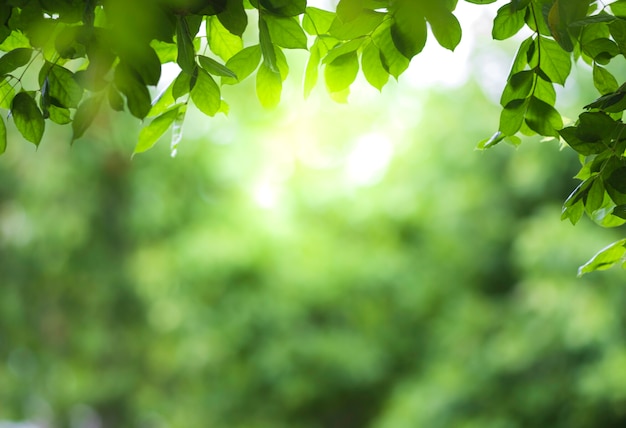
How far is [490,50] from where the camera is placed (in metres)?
5.44

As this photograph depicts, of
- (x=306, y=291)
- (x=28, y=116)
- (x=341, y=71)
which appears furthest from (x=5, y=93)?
(x=306, y=291)

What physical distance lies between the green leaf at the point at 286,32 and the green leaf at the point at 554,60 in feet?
0.84

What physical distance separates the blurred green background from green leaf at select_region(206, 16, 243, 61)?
3.64m

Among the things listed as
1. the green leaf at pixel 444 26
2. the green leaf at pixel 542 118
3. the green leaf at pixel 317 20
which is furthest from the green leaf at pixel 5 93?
the green leaf at pixel 542 118

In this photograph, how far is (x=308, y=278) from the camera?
6.01 m

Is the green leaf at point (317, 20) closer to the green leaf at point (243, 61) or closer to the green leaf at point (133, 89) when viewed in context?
the green leaf at point (243, 61)

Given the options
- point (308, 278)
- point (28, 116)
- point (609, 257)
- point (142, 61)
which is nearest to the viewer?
point (142, 61)

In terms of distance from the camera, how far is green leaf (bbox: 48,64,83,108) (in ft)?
2.52

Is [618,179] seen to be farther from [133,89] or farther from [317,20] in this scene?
[133,89]

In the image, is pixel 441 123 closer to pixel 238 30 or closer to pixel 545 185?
pixel 545 185

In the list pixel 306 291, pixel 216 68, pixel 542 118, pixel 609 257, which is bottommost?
pixel 609 257

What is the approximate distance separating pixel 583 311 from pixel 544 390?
783 millimetres

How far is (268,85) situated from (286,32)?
0.08 meters

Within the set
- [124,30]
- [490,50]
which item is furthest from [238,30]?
[490,50]
